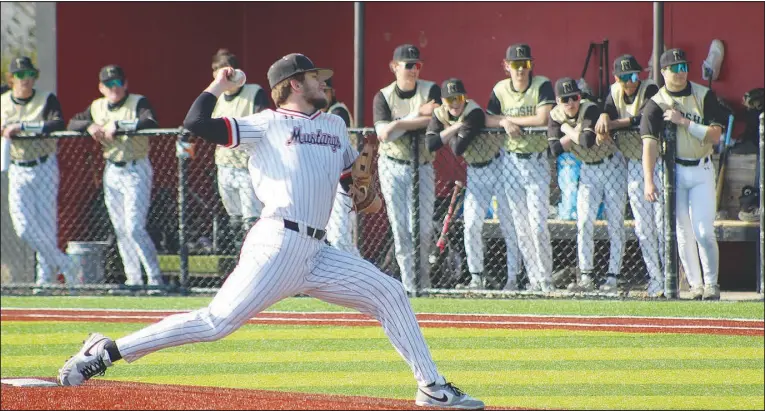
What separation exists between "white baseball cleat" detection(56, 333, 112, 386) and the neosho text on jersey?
1307mm

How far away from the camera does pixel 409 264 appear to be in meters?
10.0

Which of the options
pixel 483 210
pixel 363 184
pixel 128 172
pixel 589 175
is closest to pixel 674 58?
pixel 589 175

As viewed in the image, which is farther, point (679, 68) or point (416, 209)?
point (416, 209)

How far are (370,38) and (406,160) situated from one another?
533 cm

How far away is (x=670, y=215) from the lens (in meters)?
9.41

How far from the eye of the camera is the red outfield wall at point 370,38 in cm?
1330

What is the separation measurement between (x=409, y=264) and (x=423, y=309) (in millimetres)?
716

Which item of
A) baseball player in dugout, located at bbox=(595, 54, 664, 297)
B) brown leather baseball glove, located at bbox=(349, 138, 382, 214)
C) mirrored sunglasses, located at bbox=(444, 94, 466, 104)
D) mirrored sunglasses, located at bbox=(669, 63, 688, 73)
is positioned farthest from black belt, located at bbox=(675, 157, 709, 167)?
brown leather baseball glove, located at bbox=(349, 138, 382, 214)

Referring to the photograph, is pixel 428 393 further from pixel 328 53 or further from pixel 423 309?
pixel 328 53

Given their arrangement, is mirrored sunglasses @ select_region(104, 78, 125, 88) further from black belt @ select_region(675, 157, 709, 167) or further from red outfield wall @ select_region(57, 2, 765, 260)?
black belt @ select_region(675, 157, 709, 167)

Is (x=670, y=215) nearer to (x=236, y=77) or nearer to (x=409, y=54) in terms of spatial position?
(x=409, y=54)

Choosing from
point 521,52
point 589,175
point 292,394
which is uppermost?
point 521,52

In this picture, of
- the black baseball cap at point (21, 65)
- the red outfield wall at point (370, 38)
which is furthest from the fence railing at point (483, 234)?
the red outfield wall at point (370, 38)

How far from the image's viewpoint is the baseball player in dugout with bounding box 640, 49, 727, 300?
30.0 ft
